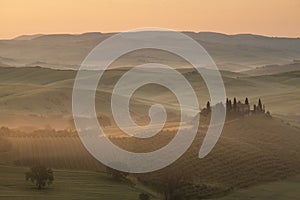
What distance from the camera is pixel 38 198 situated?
155 feet

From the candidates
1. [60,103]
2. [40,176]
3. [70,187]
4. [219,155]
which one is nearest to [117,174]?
[70,187]

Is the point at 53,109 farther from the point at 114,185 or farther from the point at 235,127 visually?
the point at 114,185

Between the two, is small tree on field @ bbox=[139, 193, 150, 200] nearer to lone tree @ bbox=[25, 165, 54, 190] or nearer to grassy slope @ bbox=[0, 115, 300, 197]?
grassy slope @ bbox=[0, 115, 300, 197]

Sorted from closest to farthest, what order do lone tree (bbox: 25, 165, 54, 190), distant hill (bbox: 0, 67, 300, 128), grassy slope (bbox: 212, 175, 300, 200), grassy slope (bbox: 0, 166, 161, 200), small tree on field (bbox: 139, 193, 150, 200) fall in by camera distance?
small tree on field (bbox: 139, 193, 150, 200) < grassy slope (bbox: 0, 166, 161, 200) < lone tree (bbox: 25, 165, 54, 190) < grassy slope (bbox: 212, 175, 300, 200) < distant hill (bbox: 0, 67, 300, 128)

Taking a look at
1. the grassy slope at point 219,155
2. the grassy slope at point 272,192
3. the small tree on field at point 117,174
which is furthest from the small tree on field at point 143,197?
the small tree on field at point 117,174

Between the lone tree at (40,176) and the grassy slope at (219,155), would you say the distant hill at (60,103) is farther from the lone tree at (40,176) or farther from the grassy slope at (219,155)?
the lone tree at (40,176)

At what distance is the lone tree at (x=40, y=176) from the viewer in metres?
51.0

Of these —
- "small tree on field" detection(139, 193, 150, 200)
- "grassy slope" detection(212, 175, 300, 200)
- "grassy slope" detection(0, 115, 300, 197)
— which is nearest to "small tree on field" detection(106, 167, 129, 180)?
"grassy slope" detection(0, 115, 300, 197)

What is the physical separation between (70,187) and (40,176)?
2839 mm

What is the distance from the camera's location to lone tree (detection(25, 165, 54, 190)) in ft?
167

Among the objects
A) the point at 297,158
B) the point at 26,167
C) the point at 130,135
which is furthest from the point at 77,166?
the point at 297,158

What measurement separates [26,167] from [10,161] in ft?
11.8

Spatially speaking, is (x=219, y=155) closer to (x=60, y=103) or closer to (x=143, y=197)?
(x=143, y=197)

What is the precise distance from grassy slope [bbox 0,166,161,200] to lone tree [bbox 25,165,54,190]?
548 millimetres
